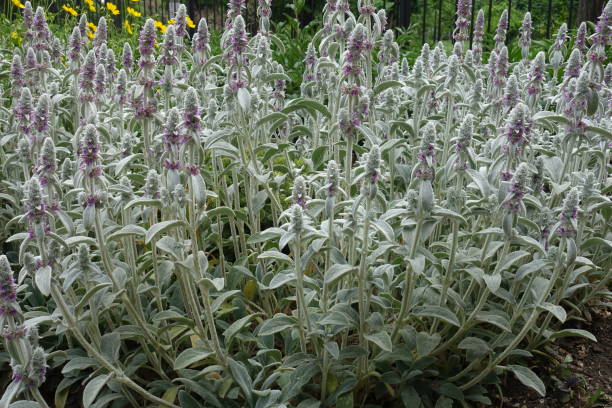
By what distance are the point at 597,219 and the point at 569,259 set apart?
125 centimetres

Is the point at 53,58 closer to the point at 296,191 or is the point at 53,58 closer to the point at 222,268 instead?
the point at 222,268

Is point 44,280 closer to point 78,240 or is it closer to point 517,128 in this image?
point 78,240

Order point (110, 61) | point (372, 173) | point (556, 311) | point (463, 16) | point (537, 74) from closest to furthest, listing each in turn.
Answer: point (372, 173) → point (556, 311) → point (537, 74) → point (110, 61) → point (463, 16)

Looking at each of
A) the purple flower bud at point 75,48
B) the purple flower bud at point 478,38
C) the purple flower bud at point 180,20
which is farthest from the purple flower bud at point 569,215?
the purple flower bud at point 75,48

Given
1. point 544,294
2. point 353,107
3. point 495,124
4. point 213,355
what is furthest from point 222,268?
point 495,124

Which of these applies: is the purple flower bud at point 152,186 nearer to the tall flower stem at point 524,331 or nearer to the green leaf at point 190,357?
the green leaf at point 190,357

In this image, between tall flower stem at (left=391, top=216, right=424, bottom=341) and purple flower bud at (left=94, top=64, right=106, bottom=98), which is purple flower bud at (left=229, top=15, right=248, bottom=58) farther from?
tall flower stem at (left=391, top=216, right=424, bottom=341)

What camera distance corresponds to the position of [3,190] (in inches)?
166

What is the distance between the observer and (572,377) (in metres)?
3.06

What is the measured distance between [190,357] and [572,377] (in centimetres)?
187

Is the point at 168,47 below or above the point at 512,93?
above

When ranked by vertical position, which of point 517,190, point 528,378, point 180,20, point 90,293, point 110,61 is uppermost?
point 180,20

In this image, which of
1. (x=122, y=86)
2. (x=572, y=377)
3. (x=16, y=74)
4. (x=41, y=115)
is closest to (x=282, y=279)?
(x=41, y=115)

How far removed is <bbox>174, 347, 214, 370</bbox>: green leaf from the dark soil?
1461 mm
